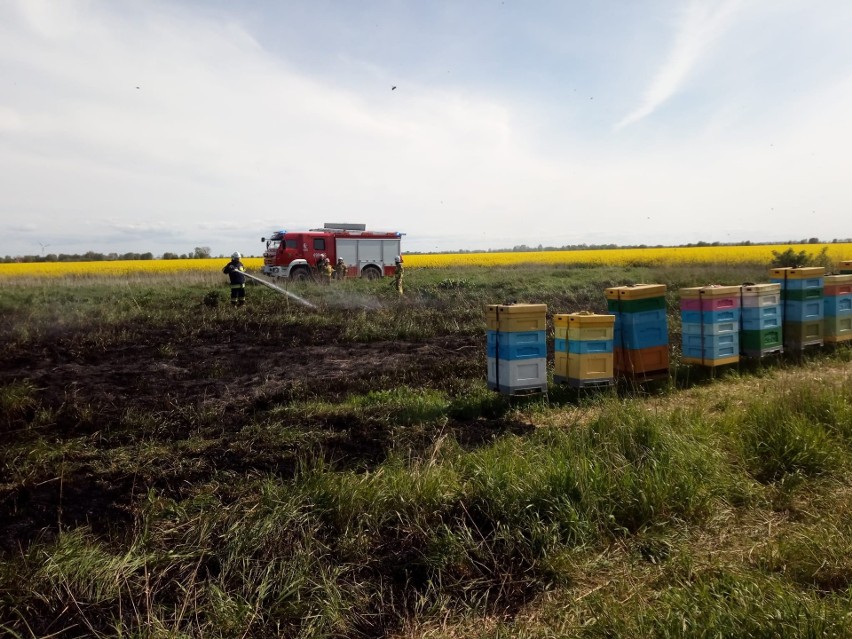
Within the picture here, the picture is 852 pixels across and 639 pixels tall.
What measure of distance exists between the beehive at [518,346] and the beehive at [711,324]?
2.66 m

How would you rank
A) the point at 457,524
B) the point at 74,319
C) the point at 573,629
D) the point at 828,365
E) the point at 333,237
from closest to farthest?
1. the point at 573,629
2. the point at 457,524
3. the point at 828,365
4. the point at 74,319
5. the point at 333,237

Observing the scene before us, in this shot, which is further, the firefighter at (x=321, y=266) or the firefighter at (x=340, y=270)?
the firefighter at (x=340, y=270)

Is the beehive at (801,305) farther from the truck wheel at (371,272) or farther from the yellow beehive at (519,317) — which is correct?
the truck wheel at (371,272)

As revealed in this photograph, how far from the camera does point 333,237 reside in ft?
86.3

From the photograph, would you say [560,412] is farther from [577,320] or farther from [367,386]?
[367,386]

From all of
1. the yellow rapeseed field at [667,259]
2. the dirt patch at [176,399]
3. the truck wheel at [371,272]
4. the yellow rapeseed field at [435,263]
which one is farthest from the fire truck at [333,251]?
the dirt patch at [176,399]

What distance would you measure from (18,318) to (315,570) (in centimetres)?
1367

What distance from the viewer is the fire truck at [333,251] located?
25.4 metres

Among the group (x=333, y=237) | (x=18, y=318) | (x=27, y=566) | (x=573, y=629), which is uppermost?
(x=333, y=237)

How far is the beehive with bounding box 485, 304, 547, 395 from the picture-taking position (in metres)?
6.72

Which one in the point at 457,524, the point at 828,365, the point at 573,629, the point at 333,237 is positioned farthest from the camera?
the point at 333,237

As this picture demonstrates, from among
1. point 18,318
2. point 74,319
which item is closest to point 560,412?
point 74,319

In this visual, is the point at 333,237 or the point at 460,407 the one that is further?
the point at 333,237

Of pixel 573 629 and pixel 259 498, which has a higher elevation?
pixel 259 498
